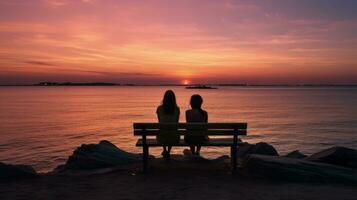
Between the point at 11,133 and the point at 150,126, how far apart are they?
27.9 m

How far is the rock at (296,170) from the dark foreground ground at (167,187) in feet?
0.84

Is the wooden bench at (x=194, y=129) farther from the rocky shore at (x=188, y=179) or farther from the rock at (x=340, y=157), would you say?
the rock at (x=340, y=157)

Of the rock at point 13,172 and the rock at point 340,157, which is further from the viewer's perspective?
the rock at point 340,157

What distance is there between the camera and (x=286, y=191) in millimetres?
7996

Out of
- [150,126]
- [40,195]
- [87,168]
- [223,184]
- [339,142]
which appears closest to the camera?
[40,195]

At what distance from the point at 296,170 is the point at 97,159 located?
5656 millimetres

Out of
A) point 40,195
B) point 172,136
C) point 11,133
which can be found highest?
point 172,136

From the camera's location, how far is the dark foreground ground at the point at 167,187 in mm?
7699

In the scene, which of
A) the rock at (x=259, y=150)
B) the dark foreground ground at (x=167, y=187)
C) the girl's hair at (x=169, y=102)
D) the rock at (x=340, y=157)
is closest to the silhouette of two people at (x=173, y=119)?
the girl's hair at (x=169, y=102)

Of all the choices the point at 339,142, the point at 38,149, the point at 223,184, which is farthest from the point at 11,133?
the point at 223,184

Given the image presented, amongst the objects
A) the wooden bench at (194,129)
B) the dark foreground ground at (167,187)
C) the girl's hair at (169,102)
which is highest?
the girl's hair at (169,102)

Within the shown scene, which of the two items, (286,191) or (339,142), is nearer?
(286,191)

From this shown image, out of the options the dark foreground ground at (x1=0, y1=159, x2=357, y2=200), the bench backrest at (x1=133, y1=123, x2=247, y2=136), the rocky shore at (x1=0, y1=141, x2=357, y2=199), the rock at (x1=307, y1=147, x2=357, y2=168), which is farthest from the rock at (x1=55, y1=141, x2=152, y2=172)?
the rock at (x1=307, y1=147, x2=357, y2=168)

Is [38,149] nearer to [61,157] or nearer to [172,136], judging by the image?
[61,157]
